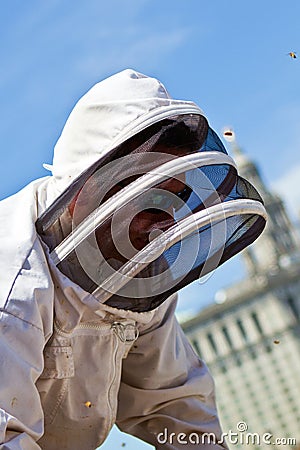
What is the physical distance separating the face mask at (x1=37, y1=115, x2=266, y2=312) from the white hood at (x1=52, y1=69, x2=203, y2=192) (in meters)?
0.04

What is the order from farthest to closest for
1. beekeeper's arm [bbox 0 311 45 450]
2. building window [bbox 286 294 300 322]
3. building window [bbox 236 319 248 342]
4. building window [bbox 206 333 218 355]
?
building window [bbox 286 294 300 322]
building window [bbox 236 319 248 342]
building window [bbox 206 333 218 355]
beekeeper's arm [bbox 0 311 45 450]

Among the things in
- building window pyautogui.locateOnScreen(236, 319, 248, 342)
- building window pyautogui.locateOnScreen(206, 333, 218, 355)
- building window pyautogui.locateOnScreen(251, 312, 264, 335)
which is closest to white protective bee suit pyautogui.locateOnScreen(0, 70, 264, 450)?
building window pyautogui.locateOnScreen(206, 333, 218, 355)

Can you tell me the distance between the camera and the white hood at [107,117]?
87.4 inches

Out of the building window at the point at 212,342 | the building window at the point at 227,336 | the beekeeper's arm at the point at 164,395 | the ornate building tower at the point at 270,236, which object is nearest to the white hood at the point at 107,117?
the beekeeper's arm at the point at 164,395

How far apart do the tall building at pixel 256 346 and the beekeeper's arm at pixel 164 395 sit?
175 feet

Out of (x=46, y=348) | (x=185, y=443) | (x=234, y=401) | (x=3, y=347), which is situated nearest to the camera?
(x=3, y=347)

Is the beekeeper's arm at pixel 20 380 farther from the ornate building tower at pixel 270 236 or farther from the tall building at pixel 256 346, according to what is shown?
the ornate building tower at pixel 270 236

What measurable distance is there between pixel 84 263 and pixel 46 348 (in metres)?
0.26

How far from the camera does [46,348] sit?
2.21 metres

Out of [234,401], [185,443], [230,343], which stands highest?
[185,443]

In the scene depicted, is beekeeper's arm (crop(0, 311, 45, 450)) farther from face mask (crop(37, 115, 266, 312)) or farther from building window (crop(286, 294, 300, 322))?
building window (crop(286, 294, 300, 322))

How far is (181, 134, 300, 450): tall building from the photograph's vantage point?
186 ft

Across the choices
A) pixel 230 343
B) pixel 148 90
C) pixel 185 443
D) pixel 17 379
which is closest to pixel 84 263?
pixel 17 379

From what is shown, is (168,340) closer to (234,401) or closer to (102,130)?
(102,130)
